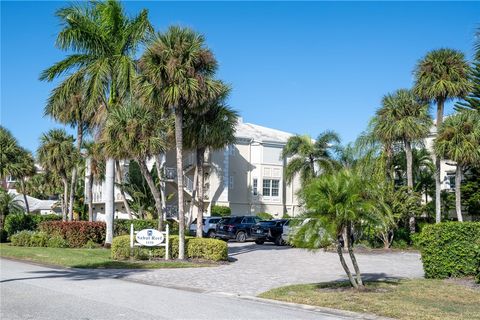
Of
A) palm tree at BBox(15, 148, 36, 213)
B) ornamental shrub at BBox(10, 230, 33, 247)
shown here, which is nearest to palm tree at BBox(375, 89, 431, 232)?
ornamental shrub at BBox(10, 230, 33, 247)

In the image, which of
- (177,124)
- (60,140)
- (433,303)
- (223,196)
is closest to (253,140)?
(223,196)

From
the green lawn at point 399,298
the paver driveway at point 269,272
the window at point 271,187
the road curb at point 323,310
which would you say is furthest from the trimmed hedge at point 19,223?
the green lawn at point 399,298

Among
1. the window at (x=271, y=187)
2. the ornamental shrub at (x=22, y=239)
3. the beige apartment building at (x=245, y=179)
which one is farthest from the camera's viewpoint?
the window at (x=271, y=187)

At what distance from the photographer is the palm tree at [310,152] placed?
4094 cm

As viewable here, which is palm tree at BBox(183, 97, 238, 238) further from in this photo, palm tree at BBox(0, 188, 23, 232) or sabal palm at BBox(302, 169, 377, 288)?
palm tree at BBox(0, 188, 23, 232)

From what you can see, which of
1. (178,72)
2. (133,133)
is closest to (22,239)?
(133,133)

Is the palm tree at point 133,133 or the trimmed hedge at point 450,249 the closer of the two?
the trimmed hedge at point 450,249

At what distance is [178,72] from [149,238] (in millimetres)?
6532

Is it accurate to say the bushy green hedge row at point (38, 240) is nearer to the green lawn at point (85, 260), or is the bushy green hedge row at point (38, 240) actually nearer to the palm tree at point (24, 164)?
the green lawn at point (85, 260)

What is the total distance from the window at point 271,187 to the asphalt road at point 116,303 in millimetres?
34270

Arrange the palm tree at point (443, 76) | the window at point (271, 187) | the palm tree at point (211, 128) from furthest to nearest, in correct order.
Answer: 1. the window at point (271, 187)
2. the palm tree at point (443, 76)
3. the palm tree at point (211, 128)

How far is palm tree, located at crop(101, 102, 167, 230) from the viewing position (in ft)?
77.5

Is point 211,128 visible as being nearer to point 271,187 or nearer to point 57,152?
point 57,152

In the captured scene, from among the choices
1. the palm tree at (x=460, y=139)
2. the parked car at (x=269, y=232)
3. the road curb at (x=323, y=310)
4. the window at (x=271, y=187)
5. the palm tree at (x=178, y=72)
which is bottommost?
the road curb at (x=323, y=310)
